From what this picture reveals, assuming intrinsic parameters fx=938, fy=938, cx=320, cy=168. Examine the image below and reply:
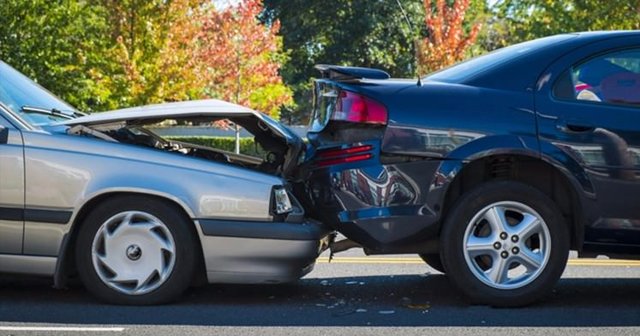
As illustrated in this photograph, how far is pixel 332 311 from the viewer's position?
5.52m

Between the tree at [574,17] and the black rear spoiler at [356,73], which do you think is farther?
the tree at [574,17]

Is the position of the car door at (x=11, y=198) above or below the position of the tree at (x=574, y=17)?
below

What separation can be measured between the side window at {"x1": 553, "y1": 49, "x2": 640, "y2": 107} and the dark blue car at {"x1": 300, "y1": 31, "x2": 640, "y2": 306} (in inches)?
0.7

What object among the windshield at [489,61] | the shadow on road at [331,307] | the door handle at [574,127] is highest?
the windshield at [489,61]

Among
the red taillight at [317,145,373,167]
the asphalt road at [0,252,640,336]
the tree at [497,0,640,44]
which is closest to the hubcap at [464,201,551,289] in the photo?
the asphalt road at [0,252,640,336]

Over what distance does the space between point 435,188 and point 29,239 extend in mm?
2389

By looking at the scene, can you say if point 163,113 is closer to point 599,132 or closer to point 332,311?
point 332,311

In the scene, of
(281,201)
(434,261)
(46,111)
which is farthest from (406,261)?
(46,111)

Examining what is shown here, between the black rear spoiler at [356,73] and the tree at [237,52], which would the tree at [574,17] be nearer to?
the tree at [237,52]

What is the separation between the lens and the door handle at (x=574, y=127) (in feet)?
18.0

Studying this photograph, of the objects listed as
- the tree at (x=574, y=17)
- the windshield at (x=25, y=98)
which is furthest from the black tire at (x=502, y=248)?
the tree at (x=574, y=17)

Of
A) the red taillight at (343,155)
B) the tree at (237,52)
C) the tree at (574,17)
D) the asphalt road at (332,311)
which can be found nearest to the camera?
the asphalt road at (332,311)

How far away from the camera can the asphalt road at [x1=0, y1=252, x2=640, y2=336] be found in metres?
5.02

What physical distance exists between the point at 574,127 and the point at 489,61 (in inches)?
28.0
